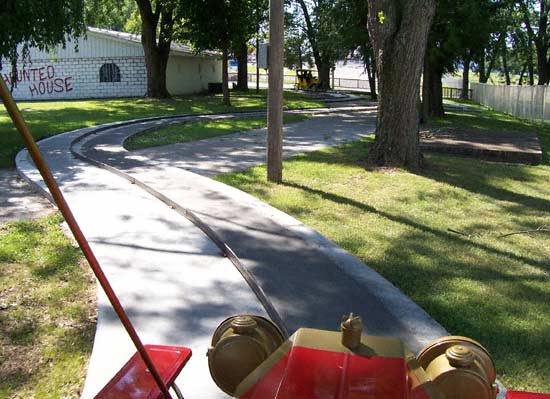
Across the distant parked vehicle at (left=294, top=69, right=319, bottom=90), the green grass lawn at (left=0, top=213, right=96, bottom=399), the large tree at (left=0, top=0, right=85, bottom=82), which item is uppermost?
the distant parked vehicle at (left=294, top=69, right=319, bottom=90)

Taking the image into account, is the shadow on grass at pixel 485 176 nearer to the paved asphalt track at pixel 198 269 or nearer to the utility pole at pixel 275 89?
the utility pole at pixel 275 89

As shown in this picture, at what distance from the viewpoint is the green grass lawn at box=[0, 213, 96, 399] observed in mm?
3193

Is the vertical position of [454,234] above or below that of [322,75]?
below

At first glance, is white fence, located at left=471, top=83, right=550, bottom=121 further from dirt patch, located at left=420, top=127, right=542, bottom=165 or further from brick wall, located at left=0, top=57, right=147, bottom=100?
brick wall, located at left=0, top=57, right=147, bottom=100

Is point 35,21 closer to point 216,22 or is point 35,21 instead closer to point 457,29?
point 457,29

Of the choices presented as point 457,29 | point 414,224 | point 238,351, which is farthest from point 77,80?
point 238,351

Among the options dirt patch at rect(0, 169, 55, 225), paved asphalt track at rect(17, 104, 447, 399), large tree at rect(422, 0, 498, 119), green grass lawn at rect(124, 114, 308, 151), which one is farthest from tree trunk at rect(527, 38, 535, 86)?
dirt patch at rect(0, 169, 55, 225)

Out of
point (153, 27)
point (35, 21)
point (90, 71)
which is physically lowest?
point (35, 21)

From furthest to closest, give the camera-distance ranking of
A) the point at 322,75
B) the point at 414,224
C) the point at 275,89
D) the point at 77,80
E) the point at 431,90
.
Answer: the point at 322,75, the point at 77,80, the point at 431,90, the point at 275,89, the point at 414,224

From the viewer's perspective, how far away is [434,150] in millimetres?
12289

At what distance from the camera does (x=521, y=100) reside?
28234mm

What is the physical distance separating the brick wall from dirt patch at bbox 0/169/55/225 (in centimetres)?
2775

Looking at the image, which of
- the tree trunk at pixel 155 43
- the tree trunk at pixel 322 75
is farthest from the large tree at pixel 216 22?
the tree trunk at pixel 322 75

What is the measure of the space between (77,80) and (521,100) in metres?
26.4
